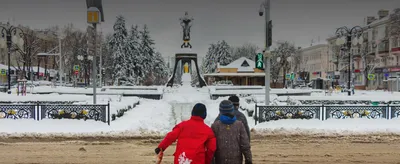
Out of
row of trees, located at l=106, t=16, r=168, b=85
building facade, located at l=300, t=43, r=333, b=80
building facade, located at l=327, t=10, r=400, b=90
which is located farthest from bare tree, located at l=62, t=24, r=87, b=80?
building facade, located at l=300, t=43, r=333, b=80

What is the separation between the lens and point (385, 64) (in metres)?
65.3

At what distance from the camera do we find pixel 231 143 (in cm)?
524

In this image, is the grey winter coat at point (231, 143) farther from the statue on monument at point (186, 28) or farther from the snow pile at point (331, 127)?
the statue on monument at point (186, 28)

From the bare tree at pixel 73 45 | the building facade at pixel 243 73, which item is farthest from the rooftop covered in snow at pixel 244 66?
the bare tree at pixel 73 45

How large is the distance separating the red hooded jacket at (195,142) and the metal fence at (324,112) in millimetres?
11193

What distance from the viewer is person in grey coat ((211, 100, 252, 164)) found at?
5238 mm

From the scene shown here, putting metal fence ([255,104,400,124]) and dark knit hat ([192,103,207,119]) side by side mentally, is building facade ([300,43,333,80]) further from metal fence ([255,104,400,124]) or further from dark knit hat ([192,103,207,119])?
dark knit hat ([192,103,207,119])

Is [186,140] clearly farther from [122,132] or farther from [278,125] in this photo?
[278,125]

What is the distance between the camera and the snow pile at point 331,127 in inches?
567

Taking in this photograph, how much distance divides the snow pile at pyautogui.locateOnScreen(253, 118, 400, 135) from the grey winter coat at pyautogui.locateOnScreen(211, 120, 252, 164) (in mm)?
9202

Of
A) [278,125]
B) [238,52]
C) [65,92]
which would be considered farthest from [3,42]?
[238,52]

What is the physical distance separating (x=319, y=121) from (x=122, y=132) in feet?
26.3

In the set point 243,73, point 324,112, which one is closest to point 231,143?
point 324,112

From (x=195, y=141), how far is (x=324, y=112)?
13.5m
